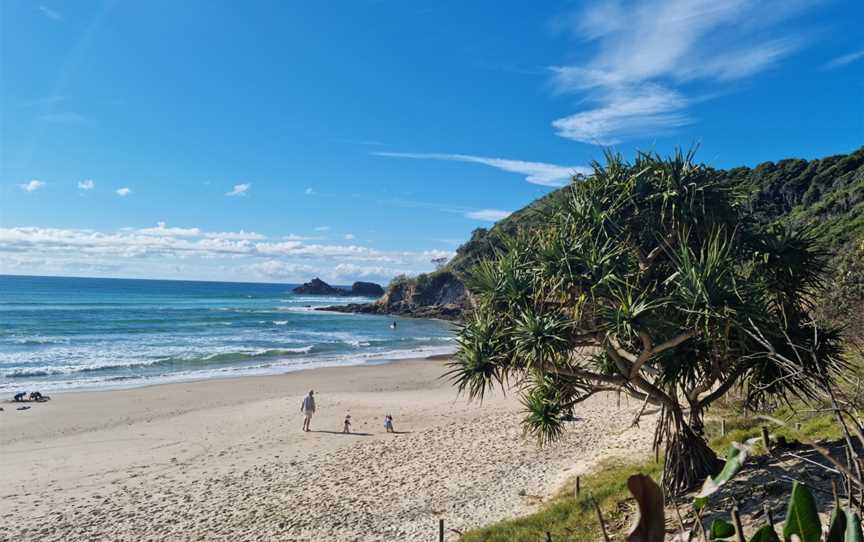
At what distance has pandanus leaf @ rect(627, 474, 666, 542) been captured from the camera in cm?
107

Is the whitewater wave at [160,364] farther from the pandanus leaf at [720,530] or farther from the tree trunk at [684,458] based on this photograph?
the pandanus leaf at [720,530]

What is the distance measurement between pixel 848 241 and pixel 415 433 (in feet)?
62.9

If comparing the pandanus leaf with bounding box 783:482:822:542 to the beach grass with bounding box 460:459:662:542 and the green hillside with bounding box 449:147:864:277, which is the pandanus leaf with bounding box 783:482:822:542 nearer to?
the beach grass with bounding box 460:459:662:542

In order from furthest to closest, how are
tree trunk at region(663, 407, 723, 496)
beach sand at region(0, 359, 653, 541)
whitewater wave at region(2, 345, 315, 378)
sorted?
whitewater wave at region(2, 345, 315, 378)
beach sand at region(0, 359, 653, 541)
tree trunk at region(663, 407, 723, 496)

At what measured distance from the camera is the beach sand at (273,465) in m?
9.89

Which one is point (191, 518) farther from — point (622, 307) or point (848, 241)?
point (848, 241)

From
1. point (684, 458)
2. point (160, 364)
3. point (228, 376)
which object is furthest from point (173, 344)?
point (684, 458)

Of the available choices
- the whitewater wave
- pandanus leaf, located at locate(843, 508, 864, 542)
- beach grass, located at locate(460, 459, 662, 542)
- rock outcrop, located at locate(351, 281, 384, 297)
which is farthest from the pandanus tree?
rock outcrop, located at locate(351, 281, 384, 297)

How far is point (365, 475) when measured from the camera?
1251 cm

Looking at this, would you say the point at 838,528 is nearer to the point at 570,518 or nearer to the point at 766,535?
the point at 766,535

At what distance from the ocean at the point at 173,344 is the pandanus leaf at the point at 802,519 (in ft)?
94.6

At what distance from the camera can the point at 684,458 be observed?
764 centimetres

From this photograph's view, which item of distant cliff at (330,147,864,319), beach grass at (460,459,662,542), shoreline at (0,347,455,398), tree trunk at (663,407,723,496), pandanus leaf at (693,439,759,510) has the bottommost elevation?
shoreline at (0,347,455,398)

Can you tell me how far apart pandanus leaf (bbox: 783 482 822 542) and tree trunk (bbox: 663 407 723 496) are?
6946 millimetres
